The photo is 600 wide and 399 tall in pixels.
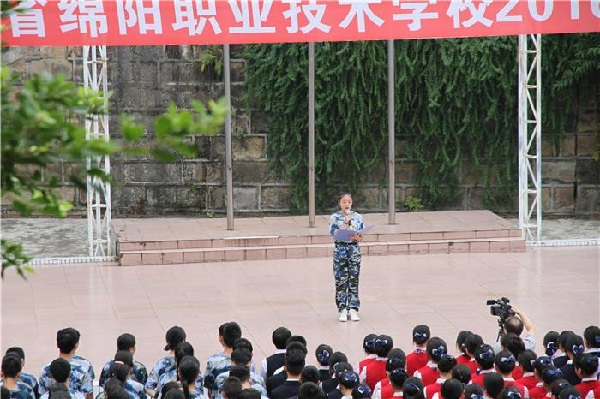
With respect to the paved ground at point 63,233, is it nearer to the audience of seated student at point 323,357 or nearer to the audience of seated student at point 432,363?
the audience of seated student at point 323,357

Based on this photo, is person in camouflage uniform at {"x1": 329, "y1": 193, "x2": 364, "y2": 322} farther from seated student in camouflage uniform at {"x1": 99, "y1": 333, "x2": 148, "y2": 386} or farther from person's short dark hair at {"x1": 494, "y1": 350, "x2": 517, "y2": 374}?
person's short dark hair at {"x1": 494, "y1": 350, "x2": 517, "y2": 374}

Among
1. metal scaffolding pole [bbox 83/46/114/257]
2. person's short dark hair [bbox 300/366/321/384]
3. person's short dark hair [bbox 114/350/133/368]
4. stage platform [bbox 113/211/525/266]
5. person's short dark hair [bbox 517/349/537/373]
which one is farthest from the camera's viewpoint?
stage platform [bbox 113/211/525/266]

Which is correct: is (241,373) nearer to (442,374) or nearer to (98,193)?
(442,374)

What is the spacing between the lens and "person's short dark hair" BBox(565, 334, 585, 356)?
7934 millimetres

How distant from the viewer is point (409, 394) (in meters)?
6.88

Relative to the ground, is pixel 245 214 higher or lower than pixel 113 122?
lower

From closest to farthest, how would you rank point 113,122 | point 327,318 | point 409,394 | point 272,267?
point 409,394, point 327,318, point 272,267, point 113,122

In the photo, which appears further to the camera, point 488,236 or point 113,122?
point 113,122

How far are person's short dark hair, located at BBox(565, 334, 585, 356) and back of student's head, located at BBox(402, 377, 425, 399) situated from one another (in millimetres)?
1465

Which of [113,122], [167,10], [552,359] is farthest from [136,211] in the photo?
[552,359]

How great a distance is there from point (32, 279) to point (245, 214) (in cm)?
423

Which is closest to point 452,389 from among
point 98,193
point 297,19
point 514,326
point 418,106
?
point 514,326

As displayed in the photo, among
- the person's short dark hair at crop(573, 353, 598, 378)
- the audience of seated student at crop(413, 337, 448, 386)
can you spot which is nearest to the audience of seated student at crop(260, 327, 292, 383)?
the audience of seated student at crop(413, 337, 448, 386)

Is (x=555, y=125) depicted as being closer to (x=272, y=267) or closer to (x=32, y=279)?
(x=272, y=267)
